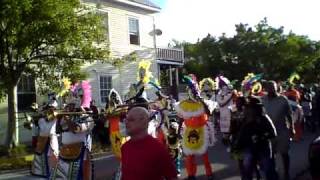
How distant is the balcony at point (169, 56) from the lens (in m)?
30.5

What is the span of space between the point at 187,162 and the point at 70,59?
8475 mm

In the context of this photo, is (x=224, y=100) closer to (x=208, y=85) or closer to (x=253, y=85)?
(x=208, y=85)

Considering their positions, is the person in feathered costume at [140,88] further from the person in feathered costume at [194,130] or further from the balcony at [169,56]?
the balcony at [169,56]

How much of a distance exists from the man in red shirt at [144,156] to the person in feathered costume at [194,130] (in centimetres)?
551

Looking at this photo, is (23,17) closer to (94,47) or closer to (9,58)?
(9,58)

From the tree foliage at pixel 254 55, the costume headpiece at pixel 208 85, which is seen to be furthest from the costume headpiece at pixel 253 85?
the tree foliage at pixel 254 55

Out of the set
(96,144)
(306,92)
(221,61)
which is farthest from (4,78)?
(221,61)

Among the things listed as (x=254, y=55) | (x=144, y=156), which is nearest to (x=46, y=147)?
(x=144, y=156)

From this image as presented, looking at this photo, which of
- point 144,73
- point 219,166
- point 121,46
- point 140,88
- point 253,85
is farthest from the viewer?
point 121,46

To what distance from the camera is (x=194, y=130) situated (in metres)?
10.8

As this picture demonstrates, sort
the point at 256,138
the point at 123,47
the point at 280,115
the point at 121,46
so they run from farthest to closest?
the point at 123,47 < the point at 121,46 < the point at 280,115 < the point at 256,138

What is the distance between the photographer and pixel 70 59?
18.3 meters

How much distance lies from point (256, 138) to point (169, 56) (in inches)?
916

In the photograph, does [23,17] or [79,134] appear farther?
[23,17]
